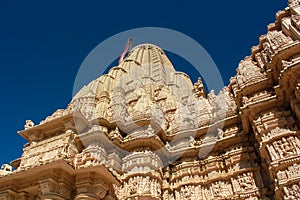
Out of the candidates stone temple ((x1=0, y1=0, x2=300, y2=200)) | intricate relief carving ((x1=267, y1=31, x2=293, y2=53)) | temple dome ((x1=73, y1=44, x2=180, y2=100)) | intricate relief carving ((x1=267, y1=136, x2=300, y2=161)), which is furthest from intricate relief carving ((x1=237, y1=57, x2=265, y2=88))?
temple dome ((x1=73, y1=44, x2=180, y2=100))

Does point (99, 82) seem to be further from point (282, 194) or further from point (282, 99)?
point (282, 194)

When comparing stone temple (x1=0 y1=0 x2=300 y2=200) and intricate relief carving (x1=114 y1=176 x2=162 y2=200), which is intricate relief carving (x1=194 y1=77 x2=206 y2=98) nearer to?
stone temple (x1=0 y1=0 x2=300 y2=200)

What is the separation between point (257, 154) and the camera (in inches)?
587

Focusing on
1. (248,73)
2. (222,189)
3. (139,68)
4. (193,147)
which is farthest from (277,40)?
(139,68)

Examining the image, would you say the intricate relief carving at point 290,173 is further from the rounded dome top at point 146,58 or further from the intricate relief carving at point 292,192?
the rounded dome top at point 146,58

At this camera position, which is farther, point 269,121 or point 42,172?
point 269,121

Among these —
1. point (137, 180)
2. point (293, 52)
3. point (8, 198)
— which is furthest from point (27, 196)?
point (293, 52)

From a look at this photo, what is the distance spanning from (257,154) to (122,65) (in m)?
24.2

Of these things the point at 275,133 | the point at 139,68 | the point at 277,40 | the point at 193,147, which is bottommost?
the point at 275,133

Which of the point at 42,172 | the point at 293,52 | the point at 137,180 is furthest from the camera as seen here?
the point at 137,180

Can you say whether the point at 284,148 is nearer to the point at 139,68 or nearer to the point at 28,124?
the point at 28,124

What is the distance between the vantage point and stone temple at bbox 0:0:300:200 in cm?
1060

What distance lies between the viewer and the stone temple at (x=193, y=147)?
10.6m

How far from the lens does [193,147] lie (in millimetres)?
16641
